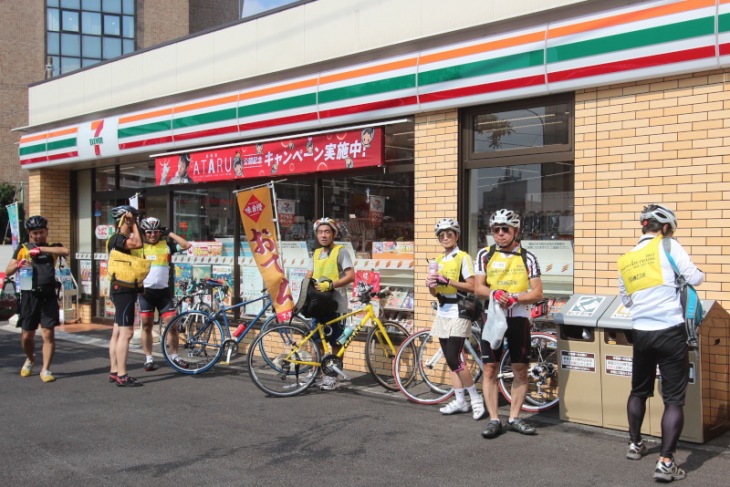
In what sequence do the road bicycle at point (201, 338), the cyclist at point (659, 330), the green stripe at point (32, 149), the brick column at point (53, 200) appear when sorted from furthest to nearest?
the brick column at point (53, 200) < the green stripe at point (32, 149) < the road bicycle at point (201, 338) < the cyclist at point (659, 330)

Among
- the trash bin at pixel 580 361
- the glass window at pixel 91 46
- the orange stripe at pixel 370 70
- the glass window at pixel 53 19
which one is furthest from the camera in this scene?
the glass window at pixel 91 46

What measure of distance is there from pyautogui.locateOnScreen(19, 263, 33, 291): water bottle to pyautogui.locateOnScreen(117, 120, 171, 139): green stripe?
10.4ft

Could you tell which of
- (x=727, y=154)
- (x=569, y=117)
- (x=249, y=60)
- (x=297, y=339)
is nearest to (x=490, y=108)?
(x=569, y=117)

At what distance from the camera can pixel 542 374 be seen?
6.12 m

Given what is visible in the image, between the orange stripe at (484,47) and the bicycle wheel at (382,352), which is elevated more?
the orange stripe at (484,47)

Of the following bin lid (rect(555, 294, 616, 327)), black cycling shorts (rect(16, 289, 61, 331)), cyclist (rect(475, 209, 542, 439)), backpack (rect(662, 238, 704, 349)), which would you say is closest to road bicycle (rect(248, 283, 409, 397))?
cyclist (rect(475, 209, 542, 439))

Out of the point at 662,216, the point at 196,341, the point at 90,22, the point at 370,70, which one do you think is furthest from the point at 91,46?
the point at 662,216

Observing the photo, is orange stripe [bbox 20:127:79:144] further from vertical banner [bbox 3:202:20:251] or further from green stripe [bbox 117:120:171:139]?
green stripe [bbox 117:120:171:139]

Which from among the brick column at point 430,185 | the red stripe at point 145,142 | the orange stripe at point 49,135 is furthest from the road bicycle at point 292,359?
the orange stripe at point 49,135

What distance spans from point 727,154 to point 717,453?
2437 millimetres

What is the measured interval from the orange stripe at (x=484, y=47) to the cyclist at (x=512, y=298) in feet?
6.84

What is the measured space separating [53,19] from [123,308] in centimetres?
4329

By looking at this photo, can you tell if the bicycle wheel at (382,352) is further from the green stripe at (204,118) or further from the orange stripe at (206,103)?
the orange stripe at (206,103)

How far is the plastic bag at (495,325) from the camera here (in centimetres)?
534
